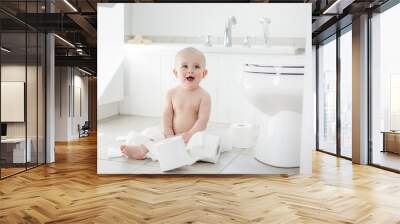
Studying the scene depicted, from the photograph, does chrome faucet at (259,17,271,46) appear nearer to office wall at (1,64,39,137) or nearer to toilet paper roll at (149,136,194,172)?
toilet paper roll at (149,136,194,172)

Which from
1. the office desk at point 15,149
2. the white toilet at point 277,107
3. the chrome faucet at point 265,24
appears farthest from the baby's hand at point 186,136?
the office desk at point 15,149

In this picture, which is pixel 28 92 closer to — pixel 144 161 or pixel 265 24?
pixel 144 161

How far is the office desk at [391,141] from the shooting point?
16.0ft

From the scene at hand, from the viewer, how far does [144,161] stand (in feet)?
14.1

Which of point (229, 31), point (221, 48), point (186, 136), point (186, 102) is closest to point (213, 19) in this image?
point (229, 31)

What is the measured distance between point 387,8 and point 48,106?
520 centimetres

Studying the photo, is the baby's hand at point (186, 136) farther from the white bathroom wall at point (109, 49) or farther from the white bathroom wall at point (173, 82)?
the white bathroom wall at point (109, 49)

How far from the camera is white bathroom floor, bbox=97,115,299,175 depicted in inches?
169

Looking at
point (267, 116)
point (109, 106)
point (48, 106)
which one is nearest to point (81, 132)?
point (48, 106)

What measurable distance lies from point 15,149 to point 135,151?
5.32 feet

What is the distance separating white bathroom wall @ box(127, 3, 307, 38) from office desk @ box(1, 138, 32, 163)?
6.86 ft

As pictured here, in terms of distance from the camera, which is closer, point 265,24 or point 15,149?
point 265,24

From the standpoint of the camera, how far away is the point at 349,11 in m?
5.27

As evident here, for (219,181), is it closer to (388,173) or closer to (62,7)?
(388,173)
